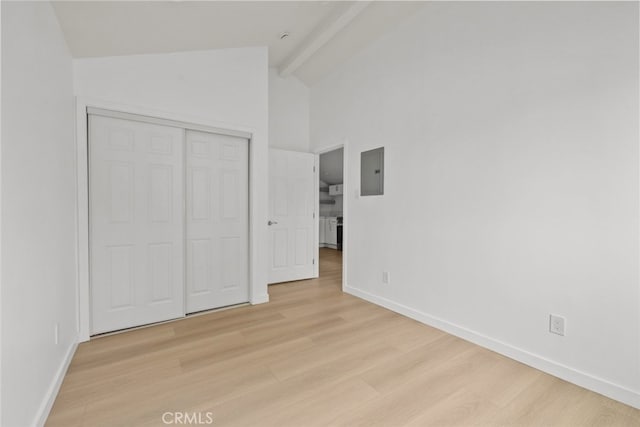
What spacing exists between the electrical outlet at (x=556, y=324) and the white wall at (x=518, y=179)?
0.04 metres

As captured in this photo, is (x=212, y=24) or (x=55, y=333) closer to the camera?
(x=55, y=333)

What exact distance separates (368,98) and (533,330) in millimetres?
2732

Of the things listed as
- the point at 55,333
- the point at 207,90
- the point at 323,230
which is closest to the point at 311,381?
the point at 55,333

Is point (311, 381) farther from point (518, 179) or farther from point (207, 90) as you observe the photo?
point (207, 90)

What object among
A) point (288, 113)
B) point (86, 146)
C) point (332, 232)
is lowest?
point (332, 232)

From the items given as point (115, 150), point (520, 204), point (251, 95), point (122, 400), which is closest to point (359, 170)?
point (251, 95)

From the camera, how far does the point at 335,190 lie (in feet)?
25.6

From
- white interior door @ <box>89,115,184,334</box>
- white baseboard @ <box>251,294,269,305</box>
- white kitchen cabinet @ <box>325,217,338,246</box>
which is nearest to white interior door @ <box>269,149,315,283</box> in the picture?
white baseboard @ <box>251,294,269,305</box>

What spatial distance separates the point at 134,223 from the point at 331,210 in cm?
615

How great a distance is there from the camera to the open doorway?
600 centimetres

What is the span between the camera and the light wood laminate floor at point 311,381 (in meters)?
1.51

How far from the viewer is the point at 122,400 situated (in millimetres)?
1628

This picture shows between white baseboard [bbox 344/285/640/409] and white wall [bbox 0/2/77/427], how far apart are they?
273 centimetres

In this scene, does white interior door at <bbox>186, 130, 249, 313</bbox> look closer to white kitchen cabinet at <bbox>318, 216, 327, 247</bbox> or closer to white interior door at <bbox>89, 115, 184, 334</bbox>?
white interior door at <bbox>89, 115, 184, 334</bbox>
